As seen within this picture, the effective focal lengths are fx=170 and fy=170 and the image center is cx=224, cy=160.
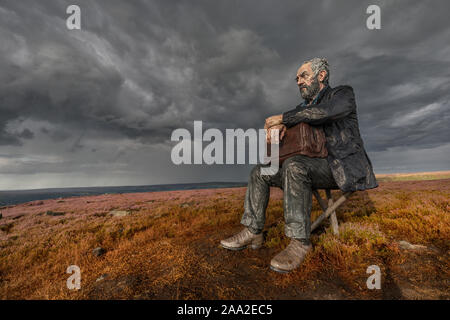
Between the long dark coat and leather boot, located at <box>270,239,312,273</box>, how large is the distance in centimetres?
110

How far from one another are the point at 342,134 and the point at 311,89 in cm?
106

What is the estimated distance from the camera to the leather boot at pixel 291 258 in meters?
2.36

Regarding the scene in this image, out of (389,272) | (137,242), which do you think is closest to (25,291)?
(137,242)

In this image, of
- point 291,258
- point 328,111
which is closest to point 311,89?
point 328,111

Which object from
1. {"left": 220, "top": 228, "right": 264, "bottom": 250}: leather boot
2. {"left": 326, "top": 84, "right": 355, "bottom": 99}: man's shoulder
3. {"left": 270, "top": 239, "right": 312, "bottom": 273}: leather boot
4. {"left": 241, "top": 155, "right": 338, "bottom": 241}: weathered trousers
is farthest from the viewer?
{"left": 220, "top": 228, "right": 264, "bottom": 250}: leather boot

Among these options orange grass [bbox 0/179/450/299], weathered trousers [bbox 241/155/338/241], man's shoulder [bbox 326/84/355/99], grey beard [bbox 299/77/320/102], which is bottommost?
orange grass [bbox 0/179/450/299]

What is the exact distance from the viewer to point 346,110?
8.86 ft

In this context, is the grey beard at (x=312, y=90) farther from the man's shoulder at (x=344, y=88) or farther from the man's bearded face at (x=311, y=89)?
the man's shoulder at (x=344, y=88)

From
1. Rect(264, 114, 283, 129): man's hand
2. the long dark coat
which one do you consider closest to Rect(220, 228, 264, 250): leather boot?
the long dark coat

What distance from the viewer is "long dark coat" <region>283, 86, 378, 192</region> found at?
2674 millimetres

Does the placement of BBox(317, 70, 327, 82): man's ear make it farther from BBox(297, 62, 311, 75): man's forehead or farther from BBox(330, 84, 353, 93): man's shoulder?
BBox(330, 84, 353, 93): man's shoulder

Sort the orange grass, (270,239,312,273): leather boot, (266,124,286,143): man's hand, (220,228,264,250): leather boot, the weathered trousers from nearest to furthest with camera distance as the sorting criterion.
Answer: the orange grass → (270,239,312,273): leather boot → the weathered trousers → (266,124,286,143): man's hand → (220,228,264,250): leather boot

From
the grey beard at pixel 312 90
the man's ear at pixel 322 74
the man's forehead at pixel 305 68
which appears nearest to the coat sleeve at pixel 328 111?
the grey beard at pixel 312 90

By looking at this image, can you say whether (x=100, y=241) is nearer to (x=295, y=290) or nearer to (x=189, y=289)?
(x=189, y=289)
